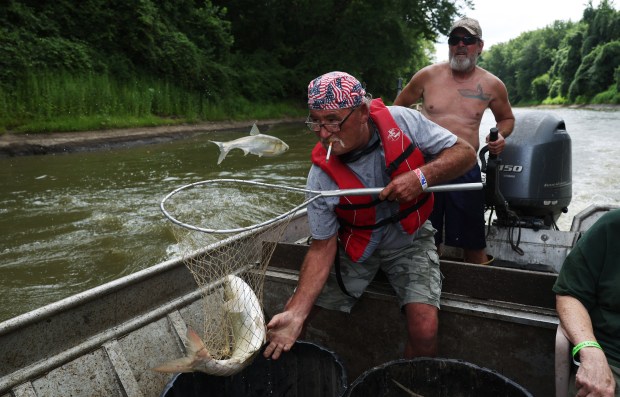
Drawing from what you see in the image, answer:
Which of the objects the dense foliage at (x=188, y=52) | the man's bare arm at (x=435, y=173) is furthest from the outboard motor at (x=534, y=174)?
the dense foliage at (x=188, y=52)

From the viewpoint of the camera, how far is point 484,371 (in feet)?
7.47

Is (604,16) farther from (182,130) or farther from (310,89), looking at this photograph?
(310,89)

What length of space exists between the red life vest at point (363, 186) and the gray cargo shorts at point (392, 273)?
0.13 metres

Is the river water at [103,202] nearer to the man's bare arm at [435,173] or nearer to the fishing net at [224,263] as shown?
the fishing net at [224,263]

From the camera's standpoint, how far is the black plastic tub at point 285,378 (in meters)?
2.64

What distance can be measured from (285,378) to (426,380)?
33.6 inches

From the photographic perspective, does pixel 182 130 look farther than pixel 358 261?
Yes

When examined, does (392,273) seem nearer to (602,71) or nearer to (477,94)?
(477,94)

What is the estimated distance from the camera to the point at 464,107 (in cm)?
445

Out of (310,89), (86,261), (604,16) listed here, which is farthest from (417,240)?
(604,16)

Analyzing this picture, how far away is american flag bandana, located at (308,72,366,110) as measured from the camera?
102 inches

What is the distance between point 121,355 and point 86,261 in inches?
156

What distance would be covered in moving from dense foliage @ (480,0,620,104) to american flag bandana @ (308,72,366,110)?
57.8m

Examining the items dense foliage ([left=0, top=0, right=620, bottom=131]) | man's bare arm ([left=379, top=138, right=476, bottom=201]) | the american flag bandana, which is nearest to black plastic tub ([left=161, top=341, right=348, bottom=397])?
man's bare arm ([left=379, top=138, right=476, bottom=201])
